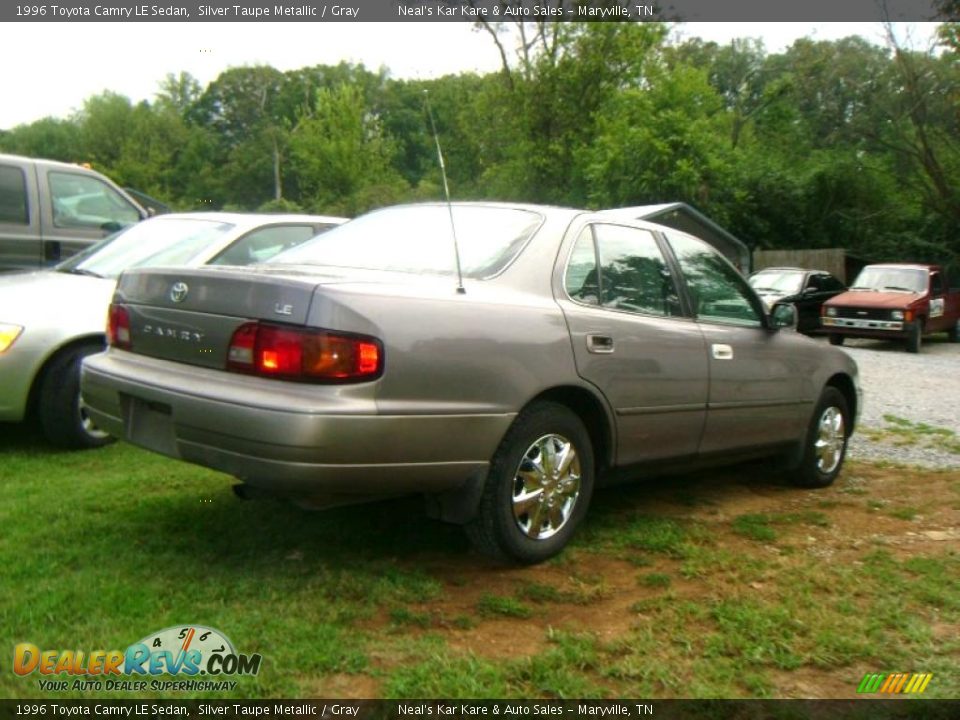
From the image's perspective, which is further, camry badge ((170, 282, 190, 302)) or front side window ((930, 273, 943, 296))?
front side window ((930, 273, 943, 296))

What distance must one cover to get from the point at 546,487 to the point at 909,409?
693 centimetres

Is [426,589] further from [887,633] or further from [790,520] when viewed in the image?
[790,520]

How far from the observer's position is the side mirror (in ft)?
18.1

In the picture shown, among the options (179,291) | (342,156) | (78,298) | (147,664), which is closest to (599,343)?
(179,291)

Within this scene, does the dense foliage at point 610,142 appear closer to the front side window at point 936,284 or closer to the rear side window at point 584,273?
the front side window at point 936,284

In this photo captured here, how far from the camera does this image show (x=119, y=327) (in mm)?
4188

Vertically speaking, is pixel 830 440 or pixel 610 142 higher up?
pixel 610 142

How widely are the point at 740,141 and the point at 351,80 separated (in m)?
17.3

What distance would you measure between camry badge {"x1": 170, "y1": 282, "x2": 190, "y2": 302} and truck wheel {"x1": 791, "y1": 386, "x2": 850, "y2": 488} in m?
3.74

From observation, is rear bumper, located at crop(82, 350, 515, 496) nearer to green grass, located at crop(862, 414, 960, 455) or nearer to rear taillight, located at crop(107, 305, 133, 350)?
rear taillight, located at crop(107, 305, 133, 350)

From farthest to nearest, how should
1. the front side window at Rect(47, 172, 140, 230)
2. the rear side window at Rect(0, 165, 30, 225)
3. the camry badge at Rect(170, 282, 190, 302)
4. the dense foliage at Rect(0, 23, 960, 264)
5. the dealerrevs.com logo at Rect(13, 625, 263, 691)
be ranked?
the dense foliage at Rect(0, 23, 960, 264)
the front side window at Rect(47, 172, 140, 230)
the rear side window at Rect(0, 165, 30, 225)
the camry badge at Rect(170, 282, 190, 302)
the dealerrevs.com logo at Rect(13, 625, 263, 691)

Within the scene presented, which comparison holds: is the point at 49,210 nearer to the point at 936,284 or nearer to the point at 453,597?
the point at 453,597

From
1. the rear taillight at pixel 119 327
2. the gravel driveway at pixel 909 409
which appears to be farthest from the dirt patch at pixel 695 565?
the rear taillight at pixel 119 327

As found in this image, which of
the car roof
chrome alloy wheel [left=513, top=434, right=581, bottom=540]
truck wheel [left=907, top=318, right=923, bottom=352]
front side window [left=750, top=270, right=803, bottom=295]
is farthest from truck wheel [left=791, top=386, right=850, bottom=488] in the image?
front side window [left=750, top=270, right=803, bottom=295]
